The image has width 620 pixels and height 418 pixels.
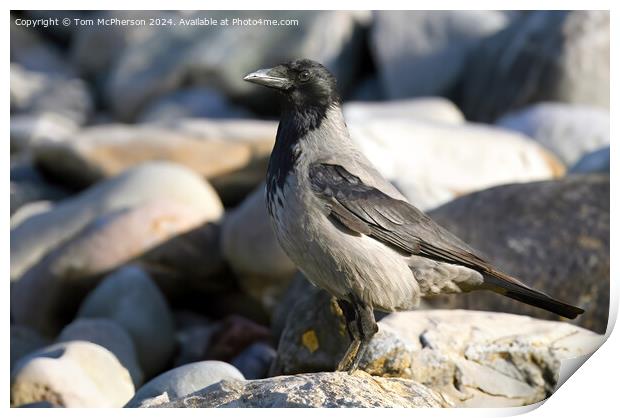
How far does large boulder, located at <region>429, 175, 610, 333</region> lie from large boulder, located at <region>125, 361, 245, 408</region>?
2.05 metres

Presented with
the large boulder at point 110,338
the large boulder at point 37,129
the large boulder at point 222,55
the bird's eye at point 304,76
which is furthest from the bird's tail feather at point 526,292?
the large boulder at point 37,129

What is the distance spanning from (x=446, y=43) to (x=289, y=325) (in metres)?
7.95

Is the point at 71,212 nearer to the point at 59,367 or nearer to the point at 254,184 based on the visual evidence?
the point at 254,184

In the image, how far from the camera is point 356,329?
257 inches

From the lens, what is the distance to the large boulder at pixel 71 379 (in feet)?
24.4

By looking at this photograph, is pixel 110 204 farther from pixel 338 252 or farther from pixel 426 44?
pixel 338 252

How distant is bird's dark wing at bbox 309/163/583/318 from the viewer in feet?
20.5

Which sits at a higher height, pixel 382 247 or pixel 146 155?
pixel 382 247

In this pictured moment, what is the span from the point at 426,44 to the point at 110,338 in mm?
7312

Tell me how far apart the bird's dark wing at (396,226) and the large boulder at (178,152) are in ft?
21.4

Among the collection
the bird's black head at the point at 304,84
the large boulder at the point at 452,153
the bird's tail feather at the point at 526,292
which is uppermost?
the bird's black head at the point at 304,84

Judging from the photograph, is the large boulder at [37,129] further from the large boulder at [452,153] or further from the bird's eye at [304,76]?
the bird's eye at [304,76]

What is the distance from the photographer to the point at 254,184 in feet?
42.6
